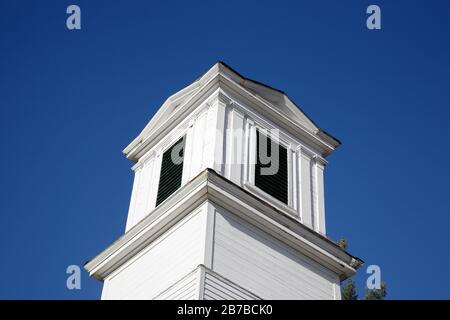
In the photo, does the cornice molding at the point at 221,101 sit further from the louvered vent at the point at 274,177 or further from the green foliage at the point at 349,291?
the green foliage at the point at 349,291

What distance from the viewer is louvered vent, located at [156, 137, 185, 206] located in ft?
69.9

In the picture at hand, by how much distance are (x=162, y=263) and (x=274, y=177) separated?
13.8 feet

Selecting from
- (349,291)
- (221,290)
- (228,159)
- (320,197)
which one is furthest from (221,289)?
(349,291)

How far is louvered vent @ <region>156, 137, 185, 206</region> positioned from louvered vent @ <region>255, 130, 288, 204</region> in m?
2.06

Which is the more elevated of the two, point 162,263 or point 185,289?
point 162,263

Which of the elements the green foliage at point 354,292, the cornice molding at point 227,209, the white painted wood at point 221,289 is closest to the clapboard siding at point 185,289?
the white painted wood at point 221,289

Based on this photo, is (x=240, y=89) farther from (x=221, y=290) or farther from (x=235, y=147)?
(x=221, y=290)

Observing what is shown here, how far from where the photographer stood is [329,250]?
802 inches

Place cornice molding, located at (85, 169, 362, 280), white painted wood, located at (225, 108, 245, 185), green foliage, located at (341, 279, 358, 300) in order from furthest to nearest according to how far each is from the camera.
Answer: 1. green foliage, located at (341, 279, 358, 300)
2. white painted wood, located at (225, 108, 245, 185)
3. cornice molding, located at (85, 169, 362, 280)

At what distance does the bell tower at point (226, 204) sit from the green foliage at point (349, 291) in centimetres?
956

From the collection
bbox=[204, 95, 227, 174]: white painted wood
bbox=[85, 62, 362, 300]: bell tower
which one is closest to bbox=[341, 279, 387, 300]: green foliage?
bbox=[85, 62, 362, 300]: bell tower

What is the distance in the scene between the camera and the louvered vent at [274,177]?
2103cm

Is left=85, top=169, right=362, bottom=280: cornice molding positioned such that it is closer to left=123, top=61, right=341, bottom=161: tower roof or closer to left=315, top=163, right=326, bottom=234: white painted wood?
left=315, top=163, right=326, bottom=234: white painted wood

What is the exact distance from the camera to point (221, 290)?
17.3m
